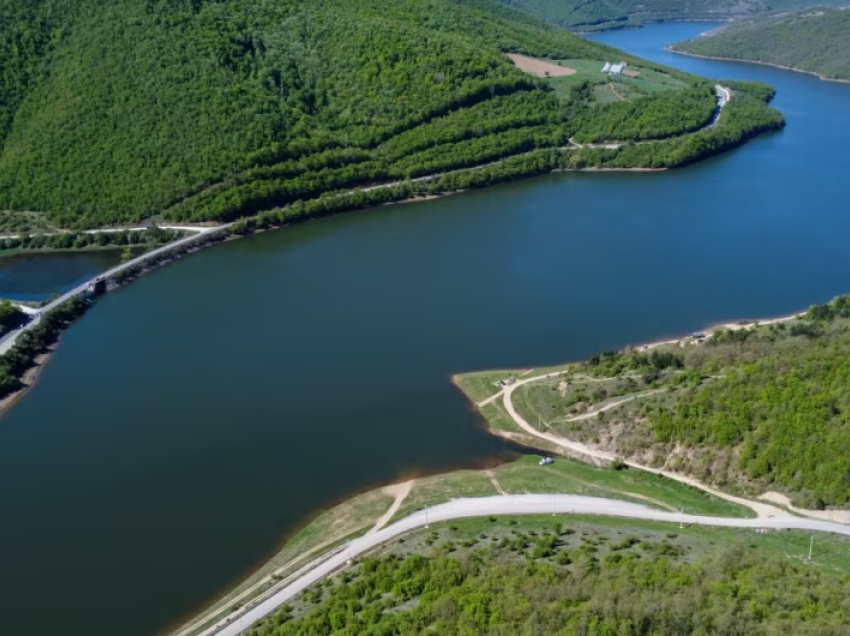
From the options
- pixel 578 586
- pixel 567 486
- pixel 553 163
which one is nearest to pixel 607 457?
pixel 567 486

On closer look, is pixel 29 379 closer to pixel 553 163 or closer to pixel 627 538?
pixel 627 538

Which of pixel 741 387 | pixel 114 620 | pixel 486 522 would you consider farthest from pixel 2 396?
pixel 741 387

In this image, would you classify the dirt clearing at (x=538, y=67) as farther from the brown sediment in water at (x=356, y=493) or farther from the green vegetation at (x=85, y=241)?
the brown sediment in water at (x=356, y=493)

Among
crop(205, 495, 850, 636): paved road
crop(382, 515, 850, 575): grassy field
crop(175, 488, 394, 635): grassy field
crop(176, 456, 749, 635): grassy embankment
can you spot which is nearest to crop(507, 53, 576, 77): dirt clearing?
crop(176, 456, 749, 635): grassy embankment

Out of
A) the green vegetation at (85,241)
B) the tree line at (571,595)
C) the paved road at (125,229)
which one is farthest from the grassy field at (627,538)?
the paved road at (125,229)

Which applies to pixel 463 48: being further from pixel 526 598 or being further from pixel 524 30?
pixel 526 598
